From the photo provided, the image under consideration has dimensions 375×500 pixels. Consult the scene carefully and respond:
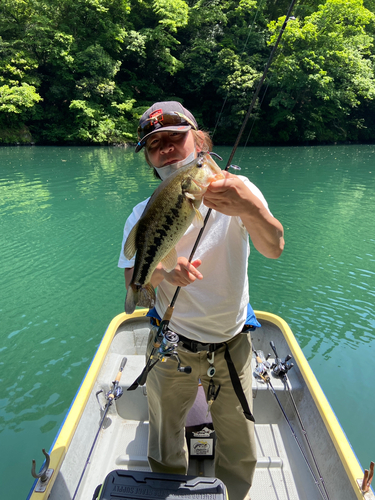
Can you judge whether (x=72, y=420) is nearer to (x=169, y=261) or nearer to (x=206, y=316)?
(x=206, y=316)

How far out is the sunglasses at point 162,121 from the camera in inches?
80.9

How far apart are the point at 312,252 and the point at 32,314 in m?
7.14

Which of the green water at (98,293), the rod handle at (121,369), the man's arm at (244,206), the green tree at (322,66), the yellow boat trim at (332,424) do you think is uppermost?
the green tree at (322,66)

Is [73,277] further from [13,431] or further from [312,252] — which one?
[312,252]

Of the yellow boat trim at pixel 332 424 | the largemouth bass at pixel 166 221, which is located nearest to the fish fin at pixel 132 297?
the largemouth bass at pixel 166 221

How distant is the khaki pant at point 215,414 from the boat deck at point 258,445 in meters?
0.72

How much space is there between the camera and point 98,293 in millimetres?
7152

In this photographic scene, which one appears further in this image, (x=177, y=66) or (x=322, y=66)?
(x=177, y=66)

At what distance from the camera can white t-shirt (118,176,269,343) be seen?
1.99 metres

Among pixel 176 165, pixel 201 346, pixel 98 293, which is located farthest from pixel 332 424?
pixel 98 293

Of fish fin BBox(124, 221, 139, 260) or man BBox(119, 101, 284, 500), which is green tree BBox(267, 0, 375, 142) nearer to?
man BBox(119, 101, 284, 500)

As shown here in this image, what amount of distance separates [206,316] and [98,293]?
5.53 m

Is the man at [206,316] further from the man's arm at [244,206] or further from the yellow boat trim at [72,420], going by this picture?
the yellow boat trim at [72,420]

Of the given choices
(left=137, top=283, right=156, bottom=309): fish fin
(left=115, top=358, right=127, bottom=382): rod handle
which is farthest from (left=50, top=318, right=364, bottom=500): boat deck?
(left=137, top=283, right=156, bottom=309): fish fin
